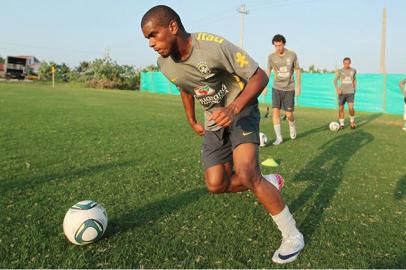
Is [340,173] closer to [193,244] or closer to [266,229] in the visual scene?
[266,229]

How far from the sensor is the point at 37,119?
12.7 meters

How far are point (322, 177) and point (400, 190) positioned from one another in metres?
1.11

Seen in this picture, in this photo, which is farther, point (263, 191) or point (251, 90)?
point (263, 191)

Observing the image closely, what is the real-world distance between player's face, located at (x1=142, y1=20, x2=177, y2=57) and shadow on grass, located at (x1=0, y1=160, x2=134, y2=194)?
9.30ft

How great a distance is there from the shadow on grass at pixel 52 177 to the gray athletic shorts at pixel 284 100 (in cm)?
488

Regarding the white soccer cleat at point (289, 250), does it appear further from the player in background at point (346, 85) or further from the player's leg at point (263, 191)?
the player in background at point (346, 85)

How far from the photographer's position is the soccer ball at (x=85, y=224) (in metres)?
3.39

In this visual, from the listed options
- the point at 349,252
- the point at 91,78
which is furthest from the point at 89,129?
the point at 91,78

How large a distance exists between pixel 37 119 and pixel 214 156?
10.3 meters

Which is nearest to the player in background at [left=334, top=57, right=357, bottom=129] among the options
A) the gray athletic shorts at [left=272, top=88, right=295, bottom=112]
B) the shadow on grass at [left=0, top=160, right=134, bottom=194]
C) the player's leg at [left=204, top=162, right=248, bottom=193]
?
the gray athletic shorts at [left=272, top=88, right=295, bottom=112]

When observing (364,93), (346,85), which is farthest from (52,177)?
(364,93)

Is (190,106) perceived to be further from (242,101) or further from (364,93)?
(364,93)

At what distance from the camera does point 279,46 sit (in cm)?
960

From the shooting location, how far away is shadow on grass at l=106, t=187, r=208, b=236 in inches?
154
